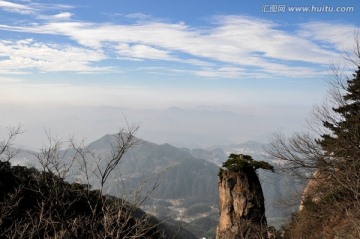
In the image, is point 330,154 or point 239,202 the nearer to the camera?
point 330,154

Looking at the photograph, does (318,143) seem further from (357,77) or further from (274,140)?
(357,77)

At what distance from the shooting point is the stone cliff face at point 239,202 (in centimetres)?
2827

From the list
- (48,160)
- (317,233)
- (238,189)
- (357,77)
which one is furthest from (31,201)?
(357,77)

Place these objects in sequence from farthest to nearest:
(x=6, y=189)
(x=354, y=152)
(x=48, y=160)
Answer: (x=6, y=189) < (x=354, y=152) < (x=48, y=160)

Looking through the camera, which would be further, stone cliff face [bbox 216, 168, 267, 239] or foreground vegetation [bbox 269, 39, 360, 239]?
stone cliff face [bbox 216, 168, 267, 239]

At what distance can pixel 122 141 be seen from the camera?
955 centimetres

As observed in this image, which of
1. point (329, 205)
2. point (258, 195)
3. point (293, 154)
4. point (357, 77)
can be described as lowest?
point (258, 195)

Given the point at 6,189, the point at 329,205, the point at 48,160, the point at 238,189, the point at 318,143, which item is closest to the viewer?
the point at 48,160

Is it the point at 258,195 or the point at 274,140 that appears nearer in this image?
the point at 274,140

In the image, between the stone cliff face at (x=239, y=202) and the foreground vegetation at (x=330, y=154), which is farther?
the stone cliff face at (x=239, y=202)

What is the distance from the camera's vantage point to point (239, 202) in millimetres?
28703

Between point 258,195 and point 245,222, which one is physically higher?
point 258,195

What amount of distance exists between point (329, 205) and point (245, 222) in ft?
29.0

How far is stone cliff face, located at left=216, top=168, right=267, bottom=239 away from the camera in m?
28.3
